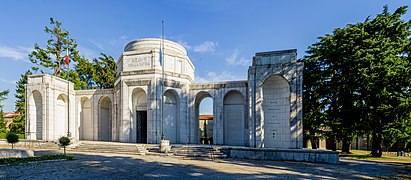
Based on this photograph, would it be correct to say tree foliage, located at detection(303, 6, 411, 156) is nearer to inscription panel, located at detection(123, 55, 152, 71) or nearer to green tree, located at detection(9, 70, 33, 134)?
inscription panel, located at detection(123, 55, 152, 71)

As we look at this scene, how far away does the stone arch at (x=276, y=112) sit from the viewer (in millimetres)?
19734

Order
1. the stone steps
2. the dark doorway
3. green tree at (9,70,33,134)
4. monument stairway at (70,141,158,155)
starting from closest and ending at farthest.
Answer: the stone steps → monument stairway at (70,141,158,155) → the dark doorway → green tree at (9,70,33,134)

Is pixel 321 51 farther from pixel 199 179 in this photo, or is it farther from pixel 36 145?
pixel 36 145

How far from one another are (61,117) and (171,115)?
514 inches

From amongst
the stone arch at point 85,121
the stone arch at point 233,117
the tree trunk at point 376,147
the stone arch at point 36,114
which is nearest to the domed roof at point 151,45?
the stone arch at point 233,117

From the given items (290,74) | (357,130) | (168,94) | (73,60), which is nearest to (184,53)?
(168,94)

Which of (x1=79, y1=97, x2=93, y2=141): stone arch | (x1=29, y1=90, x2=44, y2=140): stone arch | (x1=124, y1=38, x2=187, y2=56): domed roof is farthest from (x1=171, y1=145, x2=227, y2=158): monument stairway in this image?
(x1=29, y1=90, x2=44, y2=140): stone arch

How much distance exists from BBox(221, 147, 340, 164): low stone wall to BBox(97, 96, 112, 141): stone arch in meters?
16.7

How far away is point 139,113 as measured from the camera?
25.1 metres

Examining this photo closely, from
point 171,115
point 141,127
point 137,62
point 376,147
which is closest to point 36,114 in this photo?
point 141,127

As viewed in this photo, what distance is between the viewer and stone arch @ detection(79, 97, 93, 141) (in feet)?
92.5

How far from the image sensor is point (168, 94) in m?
24.8

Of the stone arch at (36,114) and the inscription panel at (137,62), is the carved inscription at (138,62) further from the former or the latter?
the stone arch at (36,114)

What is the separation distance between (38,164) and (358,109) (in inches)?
977
